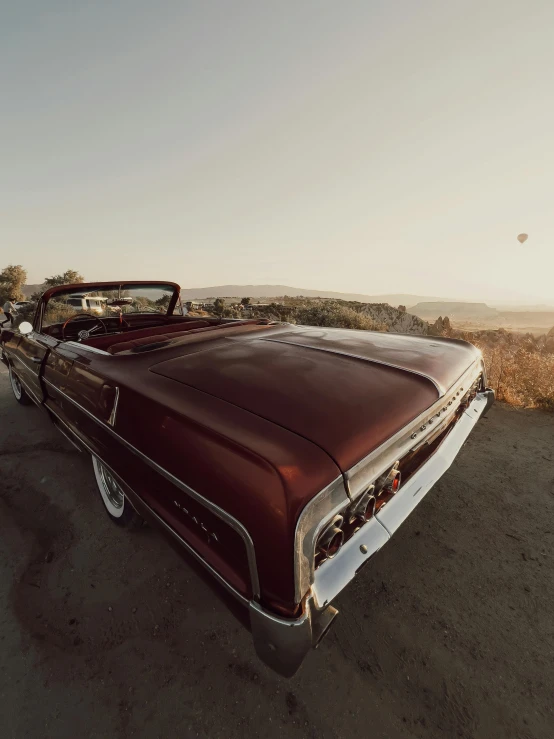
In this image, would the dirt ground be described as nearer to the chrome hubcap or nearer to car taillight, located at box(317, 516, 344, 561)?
the chrome hubcap

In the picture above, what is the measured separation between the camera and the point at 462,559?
2.18 m

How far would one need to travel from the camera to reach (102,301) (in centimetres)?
337

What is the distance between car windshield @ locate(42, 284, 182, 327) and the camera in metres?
3.21

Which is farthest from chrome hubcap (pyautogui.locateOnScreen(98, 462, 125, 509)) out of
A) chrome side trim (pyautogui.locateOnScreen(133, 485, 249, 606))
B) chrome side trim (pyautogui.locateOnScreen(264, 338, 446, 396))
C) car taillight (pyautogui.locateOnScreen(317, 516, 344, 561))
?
car taillight (pyautogui.locateOnScreen(317, 516, 344, 561))

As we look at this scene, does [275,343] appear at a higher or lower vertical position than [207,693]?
higher

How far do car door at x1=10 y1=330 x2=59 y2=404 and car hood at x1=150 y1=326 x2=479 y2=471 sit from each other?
175cm

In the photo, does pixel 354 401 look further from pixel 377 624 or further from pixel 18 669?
pixel 18 669

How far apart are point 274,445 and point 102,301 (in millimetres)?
3029

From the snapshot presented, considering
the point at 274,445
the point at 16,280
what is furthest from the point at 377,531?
the point at 16,280

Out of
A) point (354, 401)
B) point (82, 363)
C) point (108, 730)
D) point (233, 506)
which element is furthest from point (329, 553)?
point (82, 363)

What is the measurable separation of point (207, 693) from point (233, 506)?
112cm

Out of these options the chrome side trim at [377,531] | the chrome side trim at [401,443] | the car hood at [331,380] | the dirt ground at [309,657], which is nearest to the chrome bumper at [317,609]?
the chrome side trim at [377,531]

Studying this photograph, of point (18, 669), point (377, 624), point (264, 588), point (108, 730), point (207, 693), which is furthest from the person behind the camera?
point (377, 624)

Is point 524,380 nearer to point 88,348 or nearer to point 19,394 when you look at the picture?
point 88,348
